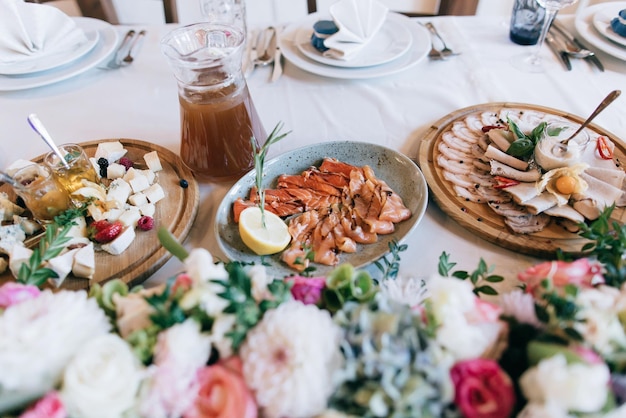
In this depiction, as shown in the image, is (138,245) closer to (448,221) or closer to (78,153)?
(78,153)

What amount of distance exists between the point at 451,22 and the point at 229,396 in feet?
4.48

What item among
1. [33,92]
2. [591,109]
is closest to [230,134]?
[33,92]

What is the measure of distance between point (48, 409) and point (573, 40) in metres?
1.48

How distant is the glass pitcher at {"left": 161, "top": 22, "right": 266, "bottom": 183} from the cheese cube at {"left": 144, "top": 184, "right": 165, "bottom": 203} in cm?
9

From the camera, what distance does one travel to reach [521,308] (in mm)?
438

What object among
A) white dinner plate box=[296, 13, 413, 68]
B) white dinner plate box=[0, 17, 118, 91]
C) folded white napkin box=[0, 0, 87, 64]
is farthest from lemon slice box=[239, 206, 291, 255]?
folded white napkin box=[0, 0, 87, 64]

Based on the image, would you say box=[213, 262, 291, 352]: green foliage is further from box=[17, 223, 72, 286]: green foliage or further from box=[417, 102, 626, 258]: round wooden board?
box=[417, 102, 626, 258]: round wooden board

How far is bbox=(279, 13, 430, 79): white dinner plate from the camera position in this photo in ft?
3.86

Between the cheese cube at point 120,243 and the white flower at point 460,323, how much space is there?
559 millimetres

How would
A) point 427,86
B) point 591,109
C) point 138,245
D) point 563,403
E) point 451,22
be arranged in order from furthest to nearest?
point 451,22
point 427,86
point 591,109
point 138,245
point 563,403

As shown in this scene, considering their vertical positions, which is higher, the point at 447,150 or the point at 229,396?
the point at 229,396

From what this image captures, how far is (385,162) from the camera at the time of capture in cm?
93

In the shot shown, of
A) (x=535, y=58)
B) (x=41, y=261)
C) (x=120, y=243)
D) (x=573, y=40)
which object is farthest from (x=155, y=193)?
(x=573, y=40)

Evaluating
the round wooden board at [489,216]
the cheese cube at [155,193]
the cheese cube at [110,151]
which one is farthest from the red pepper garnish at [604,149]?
the cheese cube at [110,151]
